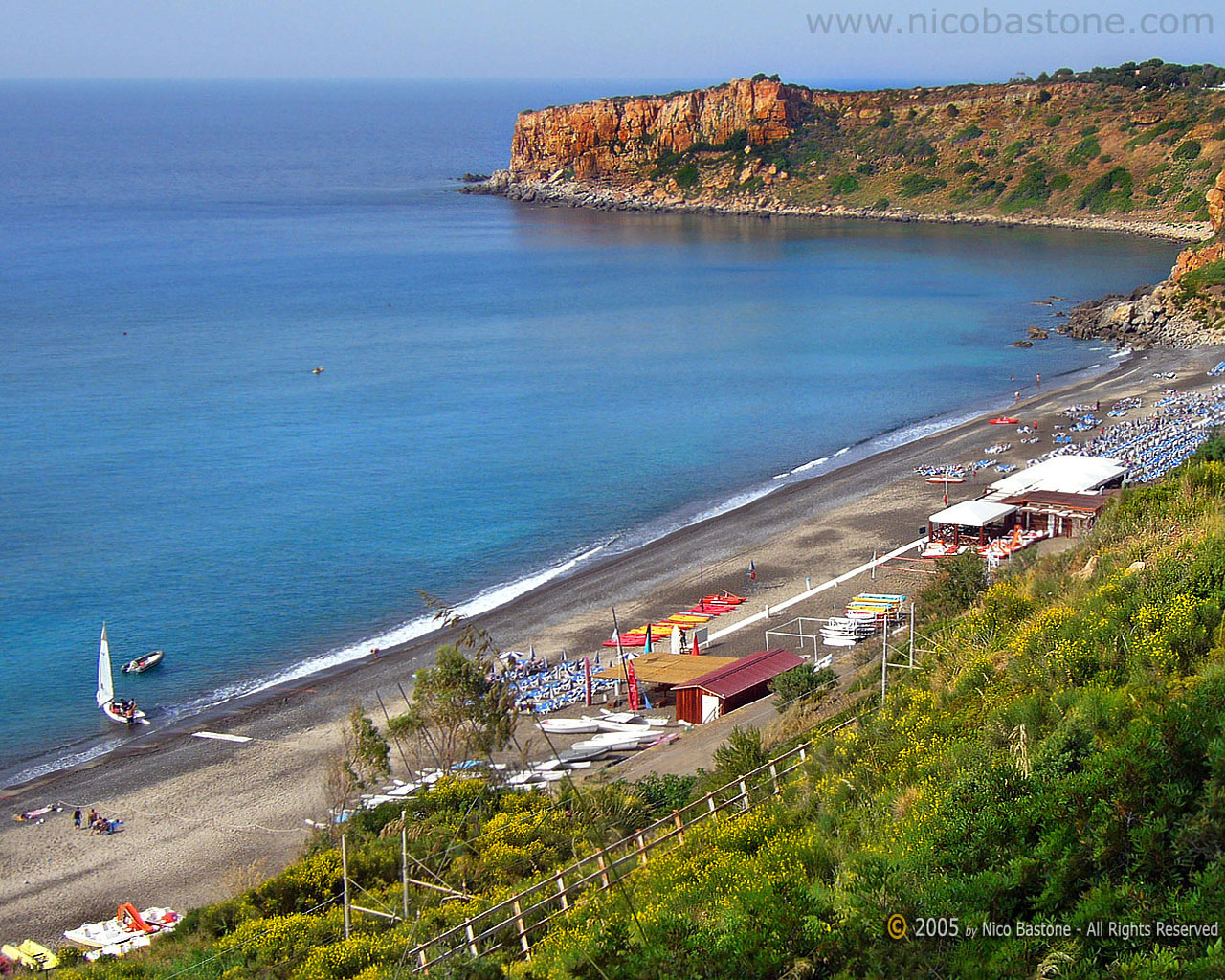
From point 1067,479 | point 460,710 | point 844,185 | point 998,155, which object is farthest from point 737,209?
point 460,710

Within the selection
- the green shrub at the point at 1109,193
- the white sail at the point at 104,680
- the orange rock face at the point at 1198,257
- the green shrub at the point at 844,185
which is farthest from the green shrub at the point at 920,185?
the white sail at the point at 104,680

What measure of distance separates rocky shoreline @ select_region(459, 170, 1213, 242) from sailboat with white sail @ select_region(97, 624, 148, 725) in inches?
3275

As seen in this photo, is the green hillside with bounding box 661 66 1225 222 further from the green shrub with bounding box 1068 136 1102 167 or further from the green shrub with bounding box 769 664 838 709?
the green shrub with bounding box 769 664 838 709

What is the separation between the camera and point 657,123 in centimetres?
12912

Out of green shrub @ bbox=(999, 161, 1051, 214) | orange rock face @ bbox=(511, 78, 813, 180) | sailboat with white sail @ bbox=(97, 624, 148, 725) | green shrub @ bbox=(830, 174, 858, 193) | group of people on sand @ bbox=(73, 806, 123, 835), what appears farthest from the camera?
orange rock face @ bbox=(511, 78, 813, 180)

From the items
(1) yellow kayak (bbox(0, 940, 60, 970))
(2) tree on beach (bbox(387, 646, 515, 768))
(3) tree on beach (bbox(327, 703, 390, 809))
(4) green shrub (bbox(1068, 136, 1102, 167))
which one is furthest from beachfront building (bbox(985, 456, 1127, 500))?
(4) green shrub (bbox(1068, 136, 1102, 167))

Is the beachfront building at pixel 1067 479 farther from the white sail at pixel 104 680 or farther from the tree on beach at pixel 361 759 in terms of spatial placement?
the white sail at pixel 104 680

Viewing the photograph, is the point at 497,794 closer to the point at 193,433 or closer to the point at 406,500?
the point at 406,500

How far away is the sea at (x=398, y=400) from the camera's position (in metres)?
27.8

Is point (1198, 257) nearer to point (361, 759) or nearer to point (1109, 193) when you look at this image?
point (1109, 193)

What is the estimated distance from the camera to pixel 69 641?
85.7 ft

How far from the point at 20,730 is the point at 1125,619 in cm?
2009

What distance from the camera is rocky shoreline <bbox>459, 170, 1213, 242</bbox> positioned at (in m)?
92.8

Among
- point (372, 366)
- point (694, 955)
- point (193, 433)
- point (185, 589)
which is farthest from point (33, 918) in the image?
point (372, 366)
